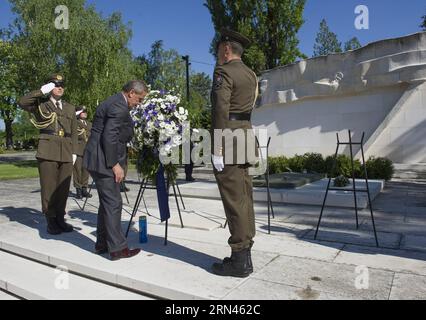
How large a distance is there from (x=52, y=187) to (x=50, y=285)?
2.24 metres

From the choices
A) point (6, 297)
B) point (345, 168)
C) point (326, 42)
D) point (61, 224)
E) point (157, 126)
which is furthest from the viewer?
point (326, 42)

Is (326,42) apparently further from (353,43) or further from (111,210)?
(111,210)

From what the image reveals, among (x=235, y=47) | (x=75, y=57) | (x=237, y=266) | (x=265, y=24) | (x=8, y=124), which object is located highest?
(x=265, y=24)

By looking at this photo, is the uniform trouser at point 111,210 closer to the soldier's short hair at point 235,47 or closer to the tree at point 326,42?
the soldier's short hair at point 235,47

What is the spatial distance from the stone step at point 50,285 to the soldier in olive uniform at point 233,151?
39.2 inches

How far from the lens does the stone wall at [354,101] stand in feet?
40.0

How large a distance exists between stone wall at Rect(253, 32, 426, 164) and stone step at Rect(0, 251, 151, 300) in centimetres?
1102

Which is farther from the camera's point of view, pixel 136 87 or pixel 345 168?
pixel 345 168

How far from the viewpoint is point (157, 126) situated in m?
5.07

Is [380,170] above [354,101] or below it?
below

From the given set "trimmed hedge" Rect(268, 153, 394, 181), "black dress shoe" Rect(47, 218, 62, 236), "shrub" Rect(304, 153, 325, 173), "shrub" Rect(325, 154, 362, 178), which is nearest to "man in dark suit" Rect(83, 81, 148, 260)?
"black dress shoe" Rect(47, 218, 62, 236)

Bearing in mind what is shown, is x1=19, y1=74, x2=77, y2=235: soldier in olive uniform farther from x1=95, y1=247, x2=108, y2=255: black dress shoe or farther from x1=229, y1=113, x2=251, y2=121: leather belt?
x1=229, y1=113, x2=251, y2=121: leather belt

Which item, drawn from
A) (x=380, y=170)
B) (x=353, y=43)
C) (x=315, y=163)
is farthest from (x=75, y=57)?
(x=353, y=43)
